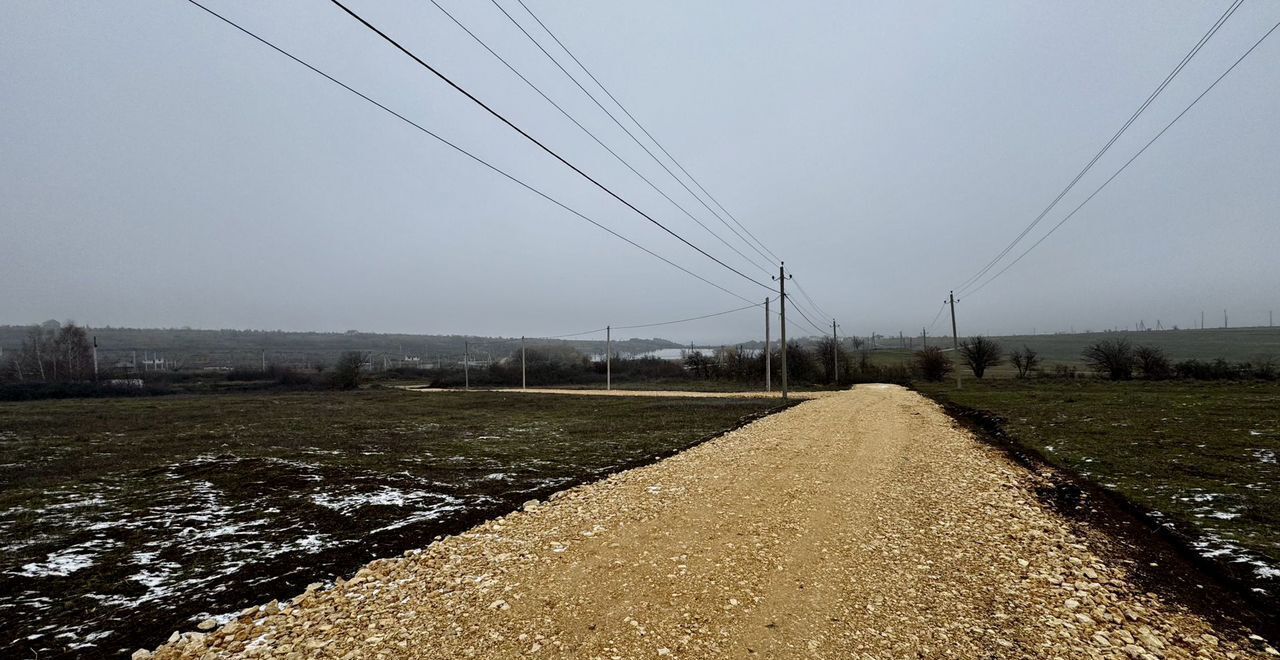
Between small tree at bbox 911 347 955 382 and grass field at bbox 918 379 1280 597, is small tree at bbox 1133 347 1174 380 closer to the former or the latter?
small tree at bbox 911 347 955 382

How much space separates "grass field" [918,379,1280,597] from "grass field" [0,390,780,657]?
8534mm

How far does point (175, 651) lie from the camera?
12.3ft

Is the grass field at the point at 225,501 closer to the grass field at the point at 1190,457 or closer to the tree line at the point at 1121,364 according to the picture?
the grass field at the point at 1190,457

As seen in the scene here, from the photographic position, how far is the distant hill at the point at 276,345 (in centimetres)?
9675

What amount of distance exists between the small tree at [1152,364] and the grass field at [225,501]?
130 ft

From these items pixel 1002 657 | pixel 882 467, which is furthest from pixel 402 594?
pixel 882 467

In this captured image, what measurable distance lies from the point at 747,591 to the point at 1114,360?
49650mm

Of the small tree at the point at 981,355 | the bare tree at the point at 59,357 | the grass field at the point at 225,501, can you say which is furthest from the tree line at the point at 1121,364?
the bare tree at the point at 59,357

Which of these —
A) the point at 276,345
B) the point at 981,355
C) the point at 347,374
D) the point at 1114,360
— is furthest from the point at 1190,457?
the point at 276,345

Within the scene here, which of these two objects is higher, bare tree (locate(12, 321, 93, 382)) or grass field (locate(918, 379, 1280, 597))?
bare tree (locate(12, 321, 93, 382))

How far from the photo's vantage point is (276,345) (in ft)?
429

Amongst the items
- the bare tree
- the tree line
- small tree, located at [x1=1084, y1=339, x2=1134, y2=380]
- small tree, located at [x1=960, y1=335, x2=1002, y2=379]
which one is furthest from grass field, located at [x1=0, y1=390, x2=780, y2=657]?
the bare tree

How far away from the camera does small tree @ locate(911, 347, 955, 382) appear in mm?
50500

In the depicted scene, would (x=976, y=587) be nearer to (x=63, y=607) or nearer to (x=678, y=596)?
(x=678, y=596)
